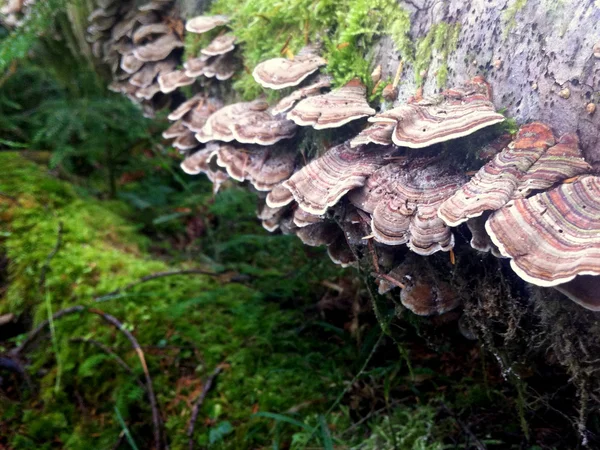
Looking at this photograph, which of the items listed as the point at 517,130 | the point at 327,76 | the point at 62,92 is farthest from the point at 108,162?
the point at 517,130

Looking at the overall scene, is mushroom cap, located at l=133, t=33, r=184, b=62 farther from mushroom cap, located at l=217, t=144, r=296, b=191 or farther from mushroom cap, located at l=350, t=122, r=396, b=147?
mushroom cap, located at l=350, t=122, r=396, b=147

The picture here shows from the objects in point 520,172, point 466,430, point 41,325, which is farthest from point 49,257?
point 520,172

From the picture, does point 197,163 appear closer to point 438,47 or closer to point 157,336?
point 157,336

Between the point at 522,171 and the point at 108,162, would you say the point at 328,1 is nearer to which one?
the point at 522,171

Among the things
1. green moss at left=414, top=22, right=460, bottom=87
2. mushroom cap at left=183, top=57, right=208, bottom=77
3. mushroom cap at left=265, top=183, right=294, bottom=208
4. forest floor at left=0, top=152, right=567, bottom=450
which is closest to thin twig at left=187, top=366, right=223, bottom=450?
forest floor at left=0, top=152, right=567, bottom=450

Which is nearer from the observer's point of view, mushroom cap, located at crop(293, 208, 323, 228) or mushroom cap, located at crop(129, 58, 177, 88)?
mushroom cap, located at crop(293, 208, 323, 228)
